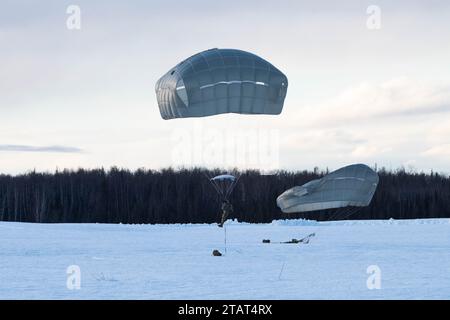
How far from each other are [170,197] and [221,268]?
45.4 metres

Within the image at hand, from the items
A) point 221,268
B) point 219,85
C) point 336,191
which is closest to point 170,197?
point 336,191

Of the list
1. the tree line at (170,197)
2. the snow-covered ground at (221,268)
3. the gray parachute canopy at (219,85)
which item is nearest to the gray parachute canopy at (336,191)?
the tree line at (170,197)

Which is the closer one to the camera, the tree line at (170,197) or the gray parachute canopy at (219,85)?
the gray parachute canopy at (219,85)

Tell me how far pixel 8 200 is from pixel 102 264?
49632 millimetres

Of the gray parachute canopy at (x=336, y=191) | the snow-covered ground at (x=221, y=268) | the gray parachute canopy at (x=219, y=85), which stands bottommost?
the snow-covered ground at (x=221, y=268)

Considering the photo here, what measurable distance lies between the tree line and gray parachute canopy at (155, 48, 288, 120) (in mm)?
26624

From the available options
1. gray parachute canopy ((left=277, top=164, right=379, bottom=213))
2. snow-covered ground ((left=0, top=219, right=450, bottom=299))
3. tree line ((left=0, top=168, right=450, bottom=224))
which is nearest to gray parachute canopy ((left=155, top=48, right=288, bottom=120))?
snow-covered ground ((left=0, top=219, right=450, bottom=299))

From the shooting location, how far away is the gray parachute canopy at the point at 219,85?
82.7ft

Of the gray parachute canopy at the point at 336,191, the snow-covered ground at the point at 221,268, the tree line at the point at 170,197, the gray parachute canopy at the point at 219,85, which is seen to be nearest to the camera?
the snow-covered ground at the point at 221,268

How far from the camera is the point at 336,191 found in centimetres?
3928

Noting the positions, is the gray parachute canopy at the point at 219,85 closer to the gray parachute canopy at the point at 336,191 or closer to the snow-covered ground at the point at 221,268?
the snow-covered ground at the point at 221,268

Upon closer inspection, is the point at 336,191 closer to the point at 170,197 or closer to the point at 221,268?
the point at 221,268

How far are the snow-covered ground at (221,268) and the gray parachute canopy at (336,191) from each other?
12.4m
